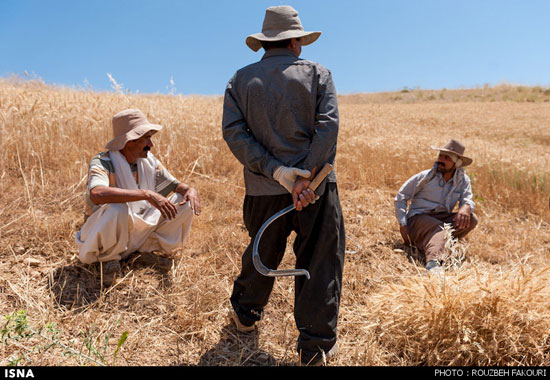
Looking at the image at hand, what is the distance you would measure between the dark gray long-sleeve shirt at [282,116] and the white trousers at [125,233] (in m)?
1.41

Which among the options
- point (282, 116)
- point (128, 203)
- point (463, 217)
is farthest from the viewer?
point (463, 217)

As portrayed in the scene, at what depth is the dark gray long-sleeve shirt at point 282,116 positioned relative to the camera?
234 centimetres

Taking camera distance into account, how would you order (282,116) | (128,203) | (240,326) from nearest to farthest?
(282,116)
(240,326)
(128,203)

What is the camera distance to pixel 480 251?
457 centimetres

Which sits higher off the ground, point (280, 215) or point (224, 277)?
point (280, 215)

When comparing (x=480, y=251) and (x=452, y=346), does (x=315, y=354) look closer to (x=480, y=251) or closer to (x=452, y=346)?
(x=452, y=346)

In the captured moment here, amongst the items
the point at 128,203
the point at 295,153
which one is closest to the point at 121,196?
the point at 128,203

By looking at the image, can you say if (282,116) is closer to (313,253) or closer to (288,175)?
(288,175)

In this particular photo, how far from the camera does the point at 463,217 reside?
426 centimetres

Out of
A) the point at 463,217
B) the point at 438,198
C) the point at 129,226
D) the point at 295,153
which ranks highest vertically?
the point at 295,153

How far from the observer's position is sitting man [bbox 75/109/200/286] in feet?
10.5

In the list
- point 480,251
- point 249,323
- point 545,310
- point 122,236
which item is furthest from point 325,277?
point 480,251

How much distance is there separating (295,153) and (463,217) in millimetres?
2652

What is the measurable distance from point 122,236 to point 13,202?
7.30ft
